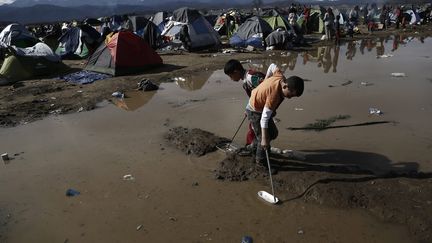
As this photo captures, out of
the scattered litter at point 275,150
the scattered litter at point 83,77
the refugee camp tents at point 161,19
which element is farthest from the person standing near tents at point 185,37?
the scattered litter at point 275,150

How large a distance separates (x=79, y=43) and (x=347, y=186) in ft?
51.6

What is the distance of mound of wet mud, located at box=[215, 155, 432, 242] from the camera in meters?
4.37

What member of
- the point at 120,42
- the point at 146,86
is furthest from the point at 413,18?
the point at 146,86

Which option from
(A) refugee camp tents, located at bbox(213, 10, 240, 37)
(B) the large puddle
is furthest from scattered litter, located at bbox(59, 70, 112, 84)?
(A) refugee camp tents, located at bbox(213, 10, 240, 37)

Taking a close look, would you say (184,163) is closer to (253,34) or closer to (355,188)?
(355,188)

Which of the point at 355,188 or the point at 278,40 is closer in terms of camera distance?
the point at 355,188

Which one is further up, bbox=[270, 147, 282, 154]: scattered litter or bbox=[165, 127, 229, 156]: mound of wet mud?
bbox=[270, 147, 282, 154]: scattered litter

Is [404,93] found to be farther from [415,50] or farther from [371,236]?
[415,50]

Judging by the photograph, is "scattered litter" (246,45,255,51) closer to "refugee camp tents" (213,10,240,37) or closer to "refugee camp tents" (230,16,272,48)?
"refugee camp tents" (230,16,272,48)

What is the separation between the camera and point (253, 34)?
19500 millimetres

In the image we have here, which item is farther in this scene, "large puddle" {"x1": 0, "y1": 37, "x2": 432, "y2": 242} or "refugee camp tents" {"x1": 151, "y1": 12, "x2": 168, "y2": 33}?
"refugee camp tents" {"x1": 151, "y1": 12, "x2": 168, "y2": 33}

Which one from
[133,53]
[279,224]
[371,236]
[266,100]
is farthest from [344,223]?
[133,53]

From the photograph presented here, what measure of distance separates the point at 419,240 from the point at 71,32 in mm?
17502

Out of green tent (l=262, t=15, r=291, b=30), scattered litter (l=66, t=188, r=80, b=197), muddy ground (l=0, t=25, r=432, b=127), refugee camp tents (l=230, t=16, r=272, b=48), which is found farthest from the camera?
green tent (l=262, t=15, r=291, b=30)
